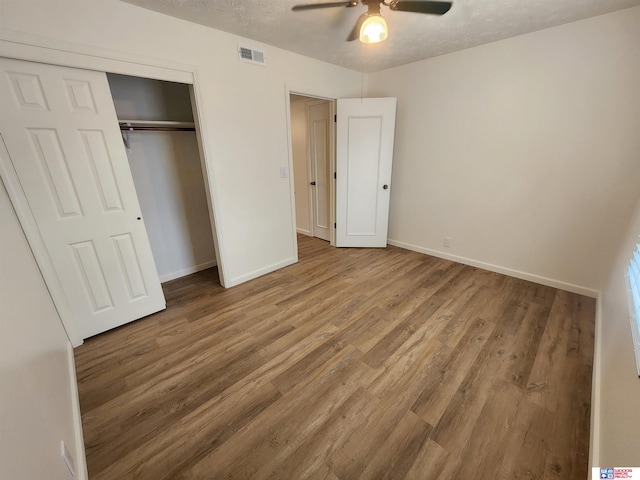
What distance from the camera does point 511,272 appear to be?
9.61 feet

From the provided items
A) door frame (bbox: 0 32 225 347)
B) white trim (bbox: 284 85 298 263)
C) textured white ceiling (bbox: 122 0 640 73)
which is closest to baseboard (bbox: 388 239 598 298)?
white trim (bbox: 284 85 298 263)

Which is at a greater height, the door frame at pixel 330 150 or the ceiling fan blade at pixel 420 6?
the ceiling fan blade at pixel 420 6

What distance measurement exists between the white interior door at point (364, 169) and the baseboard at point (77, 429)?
3.08 m

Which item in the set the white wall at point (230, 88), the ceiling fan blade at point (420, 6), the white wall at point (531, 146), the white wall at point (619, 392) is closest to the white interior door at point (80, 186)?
the white wall at point (230, 88)

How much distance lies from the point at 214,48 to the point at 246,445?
9.66ft

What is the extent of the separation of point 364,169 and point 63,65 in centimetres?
300

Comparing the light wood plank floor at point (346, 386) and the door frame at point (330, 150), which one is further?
the door frame at point (330, 150)

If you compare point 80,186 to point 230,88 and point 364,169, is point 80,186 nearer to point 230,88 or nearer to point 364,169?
point 230,88

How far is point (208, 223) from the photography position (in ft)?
10.8

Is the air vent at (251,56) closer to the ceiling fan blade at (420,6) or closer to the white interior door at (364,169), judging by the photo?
the white interior door at (364,169)

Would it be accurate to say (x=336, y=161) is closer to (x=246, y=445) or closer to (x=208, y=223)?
(x=208, y=223)

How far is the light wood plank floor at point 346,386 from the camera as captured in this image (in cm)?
124

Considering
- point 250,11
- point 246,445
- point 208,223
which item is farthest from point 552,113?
point 208,223

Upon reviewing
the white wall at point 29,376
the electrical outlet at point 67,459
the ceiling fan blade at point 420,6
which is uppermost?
the ceiling fan blade at point 420,6
